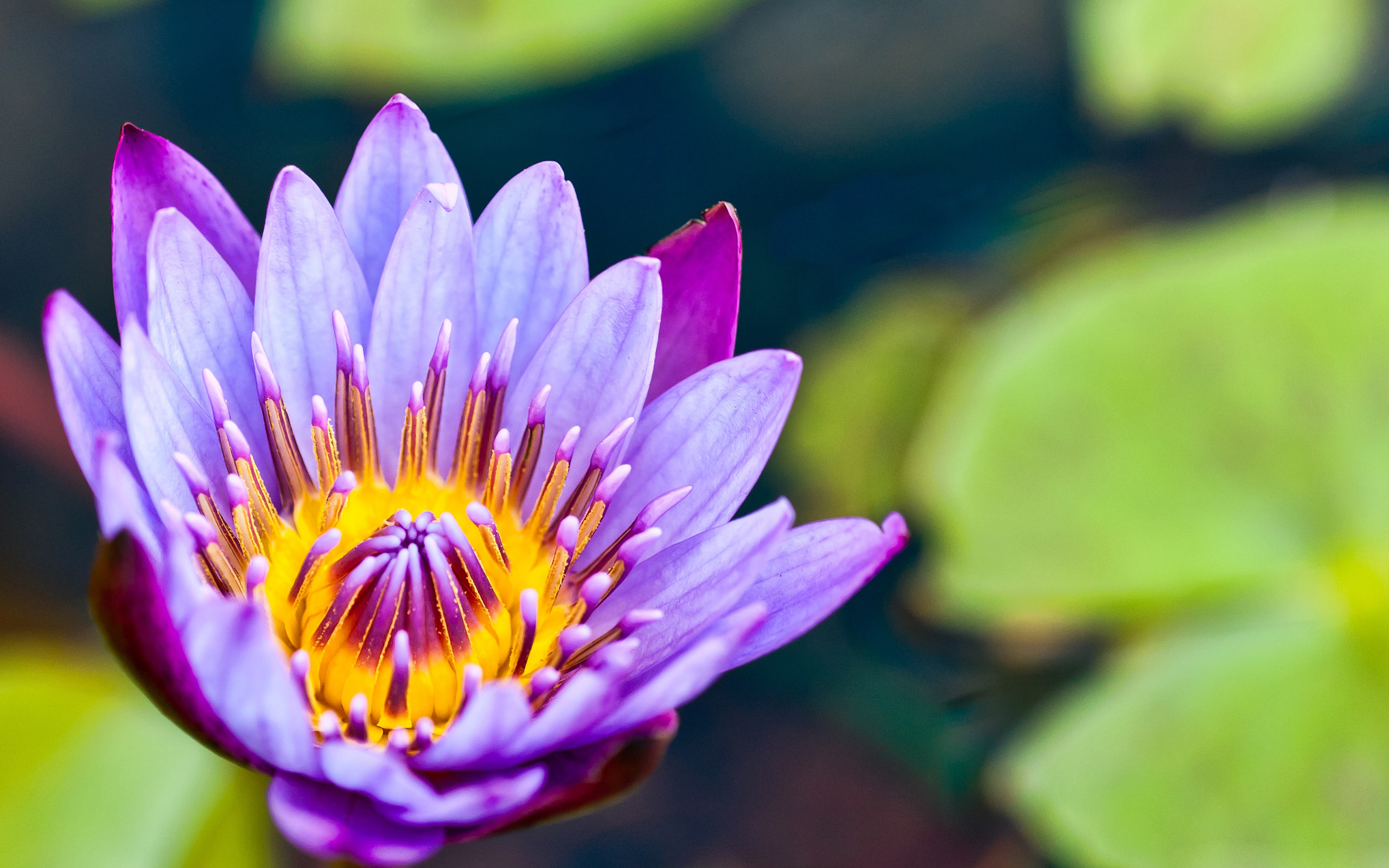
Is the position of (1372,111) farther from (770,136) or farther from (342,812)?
(342,812)

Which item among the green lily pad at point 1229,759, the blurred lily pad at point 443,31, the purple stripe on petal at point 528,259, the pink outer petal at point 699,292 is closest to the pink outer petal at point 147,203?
the purple stripe on petal at point 528,259

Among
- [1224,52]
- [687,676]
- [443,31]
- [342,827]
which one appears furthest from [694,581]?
[1224,52]

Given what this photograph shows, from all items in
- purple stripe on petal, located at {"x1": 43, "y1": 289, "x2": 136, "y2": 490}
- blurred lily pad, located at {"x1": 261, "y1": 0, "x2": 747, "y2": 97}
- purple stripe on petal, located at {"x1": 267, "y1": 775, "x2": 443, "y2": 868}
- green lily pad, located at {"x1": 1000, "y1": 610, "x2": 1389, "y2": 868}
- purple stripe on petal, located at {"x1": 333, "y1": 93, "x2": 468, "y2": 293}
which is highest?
blurred lily pad, located at {"x1": 261, "y1": 0, "x2": 747, "y2": 97}

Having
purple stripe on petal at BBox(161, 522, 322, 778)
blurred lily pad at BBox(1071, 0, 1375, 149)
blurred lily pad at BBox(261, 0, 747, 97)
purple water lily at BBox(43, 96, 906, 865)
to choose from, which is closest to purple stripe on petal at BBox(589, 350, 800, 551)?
purple water lily at BBox(43, 96, 906, 865)

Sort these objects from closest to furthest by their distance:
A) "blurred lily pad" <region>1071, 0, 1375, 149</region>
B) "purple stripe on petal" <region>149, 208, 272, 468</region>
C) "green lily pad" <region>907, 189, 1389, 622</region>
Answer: "purple stripe on petal" <region>149, 208, 272, 468</region> < "green lily pad" <region>907, 189, 1389, 622</region> < "blurred lily pad" <region>1071, 0, 1375, 149</region>

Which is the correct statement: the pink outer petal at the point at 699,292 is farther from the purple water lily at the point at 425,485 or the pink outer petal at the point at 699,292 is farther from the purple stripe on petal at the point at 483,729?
the purple stripe on petal at the point at 483,729

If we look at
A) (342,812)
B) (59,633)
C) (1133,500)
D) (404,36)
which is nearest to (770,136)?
(404,36)

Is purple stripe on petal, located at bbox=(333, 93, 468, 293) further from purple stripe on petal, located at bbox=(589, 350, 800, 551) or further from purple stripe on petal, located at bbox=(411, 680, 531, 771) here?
purple stripe on petal, located at bbox=(411, 680, 531, 771)
